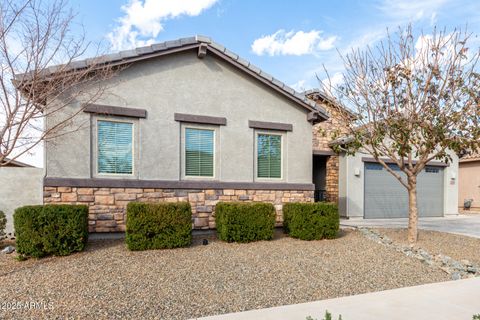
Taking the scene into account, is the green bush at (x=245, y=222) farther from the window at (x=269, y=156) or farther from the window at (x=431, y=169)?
the window at (x=431, y=169)

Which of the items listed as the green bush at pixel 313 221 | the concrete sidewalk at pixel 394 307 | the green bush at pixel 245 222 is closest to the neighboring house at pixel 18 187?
the green bush at pixel 245 222

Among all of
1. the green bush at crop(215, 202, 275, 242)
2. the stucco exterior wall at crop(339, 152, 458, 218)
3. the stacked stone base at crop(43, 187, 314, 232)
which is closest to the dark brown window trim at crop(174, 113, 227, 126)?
the stacked stone base at crop(43, 187, 314, 232)

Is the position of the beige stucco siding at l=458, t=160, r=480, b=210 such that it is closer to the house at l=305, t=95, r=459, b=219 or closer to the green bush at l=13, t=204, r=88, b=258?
the house at l=305, t=95, r=459, b=219

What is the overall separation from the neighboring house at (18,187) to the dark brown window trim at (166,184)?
2.71ft

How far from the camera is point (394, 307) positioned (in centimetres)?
474

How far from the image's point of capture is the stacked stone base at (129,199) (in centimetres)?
841

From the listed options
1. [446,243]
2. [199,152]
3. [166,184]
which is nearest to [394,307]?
[446,243]

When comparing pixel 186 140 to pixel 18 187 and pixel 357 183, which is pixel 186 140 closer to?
pixel 18 187

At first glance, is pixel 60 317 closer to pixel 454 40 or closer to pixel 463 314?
pixel 463 314

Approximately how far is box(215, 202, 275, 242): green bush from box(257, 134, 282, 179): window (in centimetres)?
202

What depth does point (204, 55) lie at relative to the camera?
9.85 m

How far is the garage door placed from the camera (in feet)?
50.3

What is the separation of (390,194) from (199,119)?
35.1 ft

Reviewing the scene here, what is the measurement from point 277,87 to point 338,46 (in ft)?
7.33
